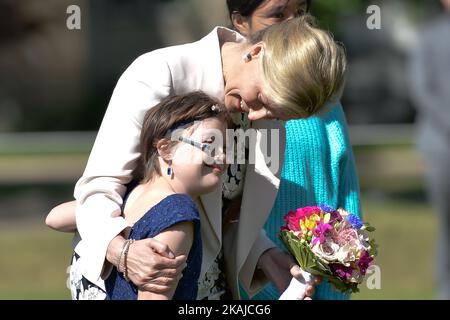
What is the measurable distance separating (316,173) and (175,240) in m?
1.14

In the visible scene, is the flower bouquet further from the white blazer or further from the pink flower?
the white blazer

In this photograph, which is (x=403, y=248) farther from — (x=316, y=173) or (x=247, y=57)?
(x=247, y=57)

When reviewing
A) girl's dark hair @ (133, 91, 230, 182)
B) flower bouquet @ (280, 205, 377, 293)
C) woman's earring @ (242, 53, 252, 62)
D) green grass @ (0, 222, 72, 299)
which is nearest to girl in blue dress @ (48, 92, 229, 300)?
girl's dark hair @ (133, 91, 230, 182)

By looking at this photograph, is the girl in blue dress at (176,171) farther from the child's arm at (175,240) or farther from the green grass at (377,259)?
the green grass at (377,259)

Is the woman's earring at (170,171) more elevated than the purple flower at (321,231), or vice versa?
the woman's earring at (170,171)

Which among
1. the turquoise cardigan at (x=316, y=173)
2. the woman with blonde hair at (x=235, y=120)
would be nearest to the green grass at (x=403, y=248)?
the turquoise cardigan at (x=316, y=173)

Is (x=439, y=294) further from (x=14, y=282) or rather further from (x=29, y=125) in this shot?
(x=29, y=125)

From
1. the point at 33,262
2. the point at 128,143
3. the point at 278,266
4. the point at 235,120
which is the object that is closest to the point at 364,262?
the point at 278,266

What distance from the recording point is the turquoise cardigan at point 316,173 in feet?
14.2

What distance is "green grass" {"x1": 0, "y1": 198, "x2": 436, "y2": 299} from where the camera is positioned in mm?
9484

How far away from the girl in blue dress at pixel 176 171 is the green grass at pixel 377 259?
4.60m

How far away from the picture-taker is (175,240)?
3.37 m

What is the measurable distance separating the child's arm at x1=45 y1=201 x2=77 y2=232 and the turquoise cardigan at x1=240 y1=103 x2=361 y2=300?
0.89 m
